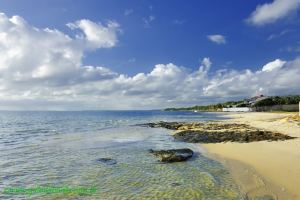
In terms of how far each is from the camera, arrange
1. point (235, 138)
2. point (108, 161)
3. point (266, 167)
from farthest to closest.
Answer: point (235, 138)
point (108, 161)
point (266, 167)

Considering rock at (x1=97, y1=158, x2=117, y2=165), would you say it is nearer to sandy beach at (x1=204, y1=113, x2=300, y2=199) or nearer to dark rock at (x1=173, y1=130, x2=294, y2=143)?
sandy beach at (x1=204, y1=113, x2=300, y2=199)

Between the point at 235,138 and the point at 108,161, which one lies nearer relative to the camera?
the point at 108,161

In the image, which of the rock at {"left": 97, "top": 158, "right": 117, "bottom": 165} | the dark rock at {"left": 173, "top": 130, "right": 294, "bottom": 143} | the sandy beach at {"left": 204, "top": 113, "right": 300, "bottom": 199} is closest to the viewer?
the sandy beach at {"left": 204, "top": 113, "right": 300, "bottom": 199}

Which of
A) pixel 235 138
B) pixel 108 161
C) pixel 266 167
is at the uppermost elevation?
pixel 235 138

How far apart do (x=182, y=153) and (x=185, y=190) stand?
8644 mm

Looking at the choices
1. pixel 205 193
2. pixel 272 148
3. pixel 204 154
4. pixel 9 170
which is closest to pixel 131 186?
pixel 205 193

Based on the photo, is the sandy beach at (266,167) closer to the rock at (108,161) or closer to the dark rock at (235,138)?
the dark rock at (235,138)

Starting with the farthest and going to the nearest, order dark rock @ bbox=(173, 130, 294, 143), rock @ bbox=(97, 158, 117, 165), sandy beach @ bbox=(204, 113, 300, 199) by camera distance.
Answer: dark rock @ bbox=(173, 130, 294, 143)
rock @ bbox=(97, 158, 117, 165)
sandy beach @ bbox=(204, 113, 300, 199)

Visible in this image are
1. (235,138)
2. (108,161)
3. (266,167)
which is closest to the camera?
(266,167)

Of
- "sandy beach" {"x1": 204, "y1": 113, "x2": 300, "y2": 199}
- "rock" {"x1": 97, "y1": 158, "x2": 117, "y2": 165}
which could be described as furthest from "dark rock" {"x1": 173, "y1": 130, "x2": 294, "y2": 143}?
"rock" {"x1": 97, "y1": 158, "x2": 117, "y2": 165}

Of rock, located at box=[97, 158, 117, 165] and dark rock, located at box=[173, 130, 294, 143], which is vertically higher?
dark rock, located at box=[173, 130, 294, 143]

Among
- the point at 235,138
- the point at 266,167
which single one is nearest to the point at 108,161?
the point at 266,167

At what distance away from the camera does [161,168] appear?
55.4ft

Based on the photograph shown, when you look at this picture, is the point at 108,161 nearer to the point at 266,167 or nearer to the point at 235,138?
the point at 266,167
